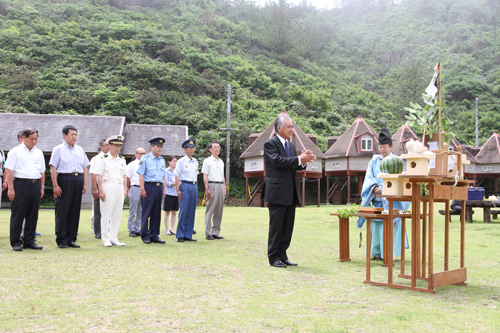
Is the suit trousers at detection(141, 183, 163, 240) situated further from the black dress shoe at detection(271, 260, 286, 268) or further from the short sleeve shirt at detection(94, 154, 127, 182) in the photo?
the black dress shoe at detection(271, 260, 286, 268)

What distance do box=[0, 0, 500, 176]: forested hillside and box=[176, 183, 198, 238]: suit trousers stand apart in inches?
953

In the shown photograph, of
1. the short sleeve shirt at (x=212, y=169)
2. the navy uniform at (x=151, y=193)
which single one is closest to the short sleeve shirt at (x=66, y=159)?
the navy uniform at (x=151, y=193)

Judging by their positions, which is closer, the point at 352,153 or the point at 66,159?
the point at 66,159

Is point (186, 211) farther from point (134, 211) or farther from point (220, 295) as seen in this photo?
point (220, 295)

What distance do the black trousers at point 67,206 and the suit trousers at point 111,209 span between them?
48 centimetres

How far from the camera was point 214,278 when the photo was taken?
5293mm

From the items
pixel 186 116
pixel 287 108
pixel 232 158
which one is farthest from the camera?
pixel 287 108

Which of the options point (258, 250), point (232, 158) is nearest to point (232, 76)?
point (232, 158)

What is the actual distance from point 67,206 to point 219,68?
51.4 meters

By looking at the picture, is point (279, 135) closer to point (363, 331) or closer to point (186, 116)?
point (363, 331)

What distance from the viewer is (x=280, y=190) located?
6.46 metres

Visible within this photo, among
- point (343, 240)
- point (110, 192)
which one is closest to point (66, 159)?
point (110, 192)

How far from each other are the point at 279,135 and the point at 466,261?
3.67m

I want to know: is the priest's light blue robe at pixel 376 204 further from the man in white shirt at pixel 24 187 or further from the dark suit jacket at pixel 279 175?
the man in white shirt at pixel 24 187
